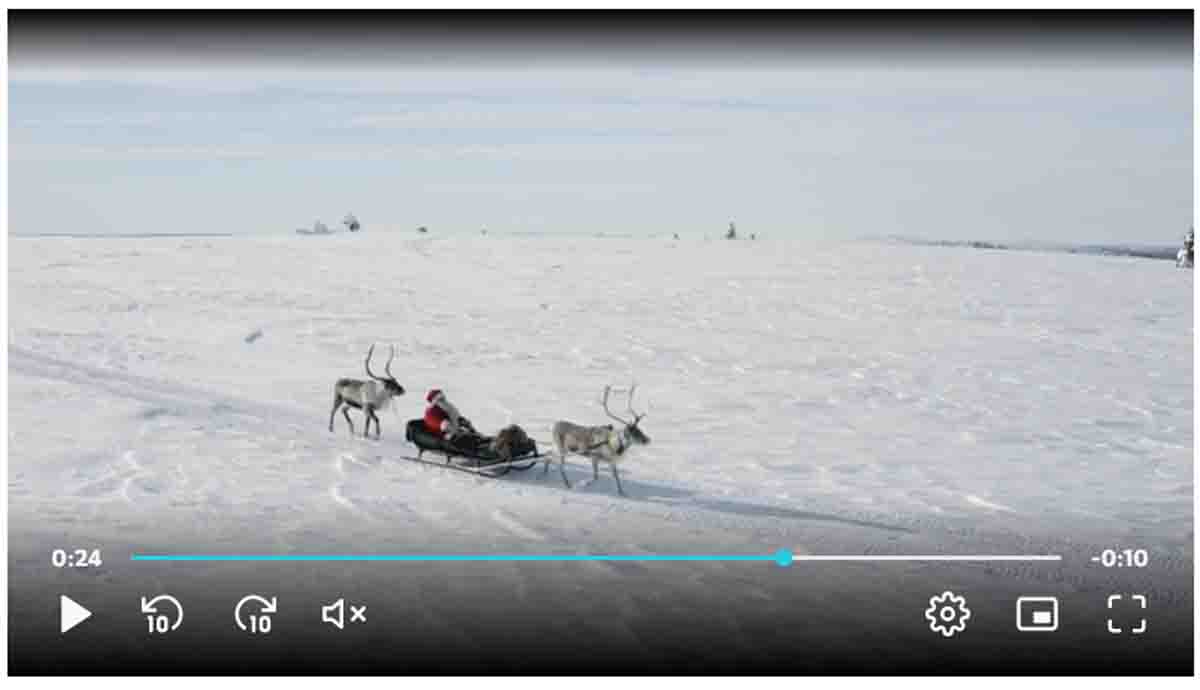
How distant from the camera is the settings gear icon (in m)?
4.51

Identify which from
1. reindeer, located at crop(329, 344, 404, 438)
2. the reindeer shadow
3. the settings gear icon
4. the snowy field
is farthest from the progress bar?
reindeer, located at crop(329, 344, 404, 438)

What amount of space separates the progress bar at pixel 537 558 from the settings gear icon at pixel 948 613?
25 cm

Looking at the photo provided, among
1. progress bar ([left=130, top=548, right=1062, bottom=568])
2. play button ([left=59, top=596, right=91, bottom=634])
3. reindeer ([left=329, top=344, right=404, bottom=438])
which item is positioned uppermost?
reindeer ([left=329, top=344, right=404, bottom=438])

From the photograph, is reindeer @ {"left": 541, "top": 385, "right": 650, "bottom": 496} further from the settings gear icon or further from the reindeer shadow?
the settings gear icon

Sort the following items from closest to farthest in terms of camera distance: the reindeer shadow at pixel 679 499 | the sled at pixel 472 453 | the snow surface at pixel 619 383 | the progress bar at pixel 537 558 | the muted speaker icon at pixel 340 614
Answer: the muted speaker icon at pixel 340 614, the progress bar at pixel 537 558, the snow surface at pixel 619 383, the reindeer shadow at pixel 679 499, the sled at pixel 472 453

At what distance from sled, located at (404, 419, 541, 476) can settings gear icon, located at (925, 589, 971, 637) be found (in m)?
3.00

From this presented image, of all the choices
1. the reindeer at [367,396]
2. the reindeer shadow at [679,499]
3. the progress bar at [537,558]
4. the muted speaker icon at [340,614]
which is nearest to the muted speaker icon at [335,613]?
the muted speaker icon at [340,614]

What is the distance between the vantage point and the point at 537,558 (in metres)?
4.86

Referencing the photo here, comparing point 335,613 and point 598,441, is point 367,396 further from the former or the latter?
point 335,613

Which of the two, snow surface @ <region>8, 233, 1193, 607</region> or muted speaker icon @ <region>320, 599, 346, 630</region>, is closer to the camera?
muted speaker icon @ <region>320, 599, 346, 630</region>

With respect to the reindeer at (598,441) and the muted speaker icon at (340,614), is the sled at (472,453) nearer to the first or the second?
the reindeer at (598,441)

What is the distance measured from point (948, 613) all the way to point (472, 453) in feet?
10.9

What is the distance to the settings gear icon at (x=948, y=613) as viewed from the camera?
4.51 meters
